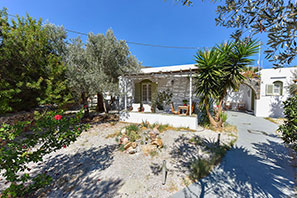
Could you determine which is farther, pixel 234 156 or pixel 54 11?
pixel 54 11

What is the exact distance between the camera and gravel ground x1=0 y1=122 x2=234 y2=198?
2.71 m

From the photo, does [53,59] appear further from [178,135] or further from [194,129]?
[194,129]

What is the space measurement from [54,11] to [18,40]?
445 centimetres

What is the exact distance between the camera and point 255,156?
3928mm

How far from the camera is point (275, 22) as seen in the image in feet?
5.59

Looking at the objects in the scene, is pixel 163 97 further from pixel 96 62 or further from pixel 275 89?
pixel 275 89

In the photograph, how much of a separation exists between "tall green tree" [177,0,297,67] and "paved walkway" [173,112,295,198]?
9.27 ft

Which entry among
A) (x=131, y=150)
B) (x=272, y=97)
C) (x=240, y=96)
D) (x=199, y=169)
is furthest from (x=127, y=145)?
(x=240, y=96)

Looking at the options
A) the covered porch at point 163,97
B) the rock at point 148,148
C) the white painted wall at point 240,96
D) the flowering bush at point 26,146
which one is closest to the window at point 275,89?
the white painted wall at point 240,96

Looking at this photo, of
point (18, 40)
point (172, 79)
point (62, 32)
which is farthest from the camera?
point (172, 79)

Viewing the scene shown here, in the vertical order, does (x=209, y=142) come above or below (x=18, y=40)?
below

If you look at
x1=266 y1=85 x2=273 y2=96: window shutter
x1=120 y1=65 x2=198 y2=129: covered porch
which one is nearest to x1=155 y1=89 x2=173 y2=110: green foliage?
x1=120 y1=65 x2=198 y2=129: covered porch

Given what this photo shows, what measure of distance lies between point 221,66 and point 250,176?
4644 millimetres

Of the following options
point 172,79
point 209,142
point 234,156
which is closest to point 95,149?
point 209,142
